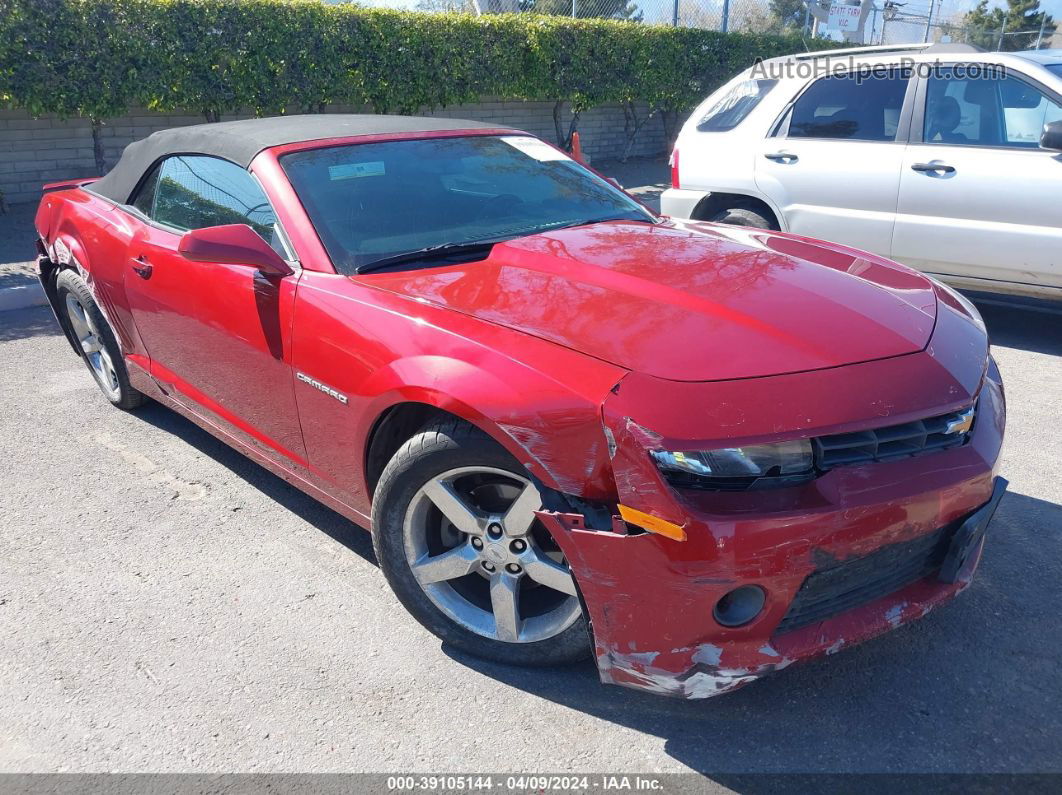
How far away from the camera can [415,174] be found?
342 centimetres

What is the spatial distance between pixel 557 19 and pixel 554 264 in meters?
10.7

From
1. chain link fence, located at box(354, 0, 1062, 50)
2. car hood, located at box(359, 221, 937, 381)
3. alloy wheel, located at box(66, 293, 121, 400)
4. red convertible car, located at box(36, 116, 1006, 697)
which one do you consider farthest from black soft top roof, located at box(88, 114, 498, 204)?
chain link fence, located at box(354, 0, 1062, 50)

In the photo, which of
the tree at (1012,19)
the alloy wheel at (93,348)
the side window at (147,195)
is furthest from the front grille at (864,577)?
the tree at (1012,19)

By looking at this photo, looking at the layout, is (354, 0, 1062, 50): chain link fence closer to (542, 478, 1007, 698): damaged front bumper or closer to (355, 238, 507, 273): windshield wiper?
(355, 238, 507, 273): windshield wiper

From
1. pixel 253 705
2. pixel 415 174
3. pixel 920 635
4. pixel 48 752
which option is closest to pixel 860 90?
pixel 415 174

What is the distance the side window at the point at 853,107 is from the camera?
19.0 feet

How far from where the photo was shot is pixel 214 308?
336cm

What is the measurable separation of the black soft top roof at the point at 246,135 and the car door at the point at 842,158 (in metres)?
2.92

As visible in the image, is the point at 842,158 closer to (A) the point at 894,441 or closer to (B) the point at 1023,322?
(B) the point at 1023,322

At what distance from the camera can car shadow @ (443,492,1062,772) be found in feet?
7.53

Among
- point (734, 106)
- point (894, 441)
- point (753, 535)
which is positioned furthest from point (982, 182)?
point (753, 535)

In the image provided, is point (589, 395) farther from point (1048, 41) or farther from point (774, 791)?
point (1048, 41)

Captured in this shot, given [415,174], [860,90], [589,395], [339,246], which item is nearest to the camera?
[589,395]

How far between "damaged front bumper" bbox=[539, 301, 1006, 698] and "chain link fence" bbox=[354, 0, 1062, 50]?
35.0 ft
